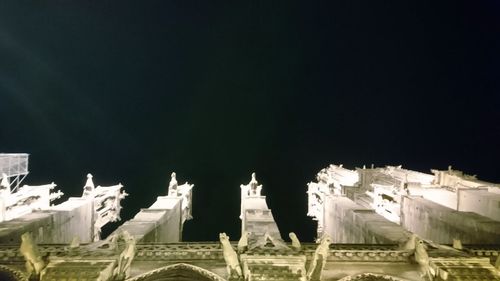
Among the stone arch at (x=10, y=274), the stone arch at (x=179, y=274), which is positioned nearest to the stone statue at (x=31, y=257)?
the stone arch at (x=10, y=274)

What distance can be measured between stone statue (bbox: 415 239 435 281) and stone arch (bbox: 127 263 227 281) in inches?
266

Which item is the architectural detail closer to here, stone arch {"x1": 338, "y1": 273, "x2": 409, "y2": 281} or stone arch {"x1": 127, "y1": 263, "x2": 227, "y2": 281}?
stone arch {"x1": 338, "y1": 273, "x2": 409, "y2": 281}

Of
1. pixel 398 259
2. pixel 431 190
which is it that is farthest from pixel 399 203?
pixel 398 259

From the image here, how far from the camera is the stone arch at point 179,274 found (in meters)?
14.4

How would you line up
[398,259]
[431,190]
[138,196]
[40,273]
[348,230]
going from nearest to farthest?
[40,273] → [398,259] → [348,230] → [431,190] → [138,196]

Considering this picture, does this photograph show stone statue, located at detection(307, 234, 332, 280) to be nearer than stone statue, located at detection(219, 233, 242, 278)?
No

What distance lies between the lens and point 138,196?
167ft

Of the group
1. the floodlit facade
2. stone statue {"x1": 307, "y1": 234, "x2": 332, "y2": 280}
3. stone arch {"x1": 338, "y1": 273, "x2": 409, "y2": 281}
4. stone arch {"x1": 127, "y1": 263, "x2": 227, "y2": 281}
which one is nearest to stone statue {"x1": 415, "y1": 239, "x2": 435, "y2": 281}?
the floodlit facade

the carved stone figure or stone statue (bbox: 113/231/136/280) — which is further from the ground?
the carved stone figure

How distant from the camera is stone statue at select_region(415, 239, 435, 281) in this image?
1380cm

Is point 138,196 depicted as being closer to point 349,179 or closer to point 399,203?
point 349,179

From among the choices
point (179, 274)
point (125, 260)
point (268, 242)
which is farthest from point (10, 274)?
point (268, 242)

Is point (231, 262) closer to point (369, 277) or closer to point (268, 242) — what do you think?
point (268, 242)

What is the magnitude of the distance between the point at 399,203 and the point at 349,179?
16.2 metres
